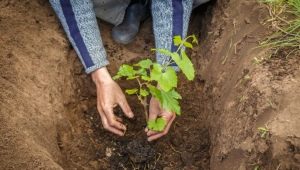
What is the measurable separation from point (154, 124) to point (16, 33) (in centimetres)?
76

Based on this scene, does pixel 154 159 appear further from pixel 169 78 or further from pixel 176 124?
pixel 169 78

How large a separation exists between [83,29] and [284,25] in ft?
2.74

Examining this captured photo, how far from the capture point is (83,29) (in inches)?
72.1

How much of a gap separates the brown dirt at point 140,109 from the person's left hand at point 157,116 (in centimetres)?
6

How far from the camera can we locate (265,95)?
146 cm

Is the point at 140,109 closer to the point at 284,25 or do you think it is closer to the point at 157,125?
the point at 157,125

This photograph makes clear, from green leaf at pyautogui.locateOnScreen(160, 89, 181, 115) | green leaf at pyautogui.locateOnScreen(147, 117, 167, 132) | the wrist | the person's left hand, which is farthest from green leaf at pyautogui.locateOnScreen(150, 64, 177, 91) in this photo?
the wrist

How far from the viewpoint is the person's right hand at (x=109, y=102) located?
5.79ft

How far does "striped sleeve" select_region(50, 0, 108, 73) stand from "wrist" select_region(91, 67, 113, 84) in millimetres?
20

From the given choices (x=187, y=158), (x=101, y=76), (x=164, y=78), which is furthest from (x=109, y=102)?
(x=164, y=78)

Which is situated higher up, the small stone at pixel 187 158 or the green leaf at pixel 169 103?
the green leaf at pixel 169 103

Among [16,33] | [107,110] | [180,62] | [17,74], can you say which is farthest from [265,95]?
[16,33]

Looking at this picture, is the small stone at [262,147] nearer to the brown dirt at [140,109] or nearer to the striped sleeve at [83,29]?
the brown dirt at [140,109]

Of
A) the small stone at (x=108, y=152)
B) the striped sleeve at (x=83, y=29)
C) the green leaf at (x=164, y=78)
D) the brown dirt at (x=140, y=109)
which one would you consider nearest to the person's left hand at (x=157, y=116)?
the brown dirt at (x=140, y=109)
